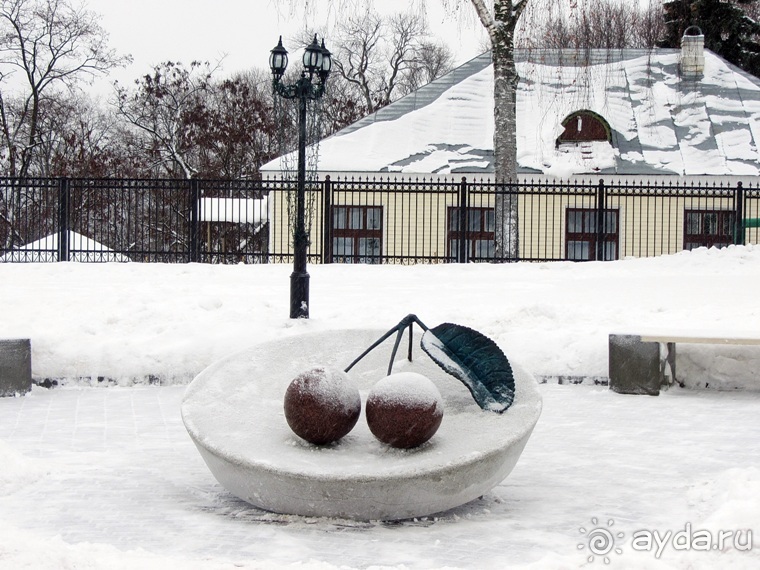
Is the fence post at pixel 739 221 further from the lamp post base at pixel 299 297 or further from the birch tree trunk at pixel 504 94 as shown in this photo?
the lamp post base at pixel 299 297

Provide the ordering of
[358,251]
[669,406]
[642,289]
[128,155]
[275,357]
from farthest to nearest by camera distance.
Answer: [128,155] → [358,251] → [642,289] → [669,406] → [275,357]

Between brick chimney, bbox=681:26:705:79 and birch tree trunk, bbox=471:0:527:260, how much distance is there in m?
11.8

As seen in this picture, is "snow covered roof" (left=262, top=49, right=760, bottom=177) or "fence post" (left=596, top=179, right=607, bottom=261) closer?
"fence post" (left=596, top=179, right=607, bottom=261)

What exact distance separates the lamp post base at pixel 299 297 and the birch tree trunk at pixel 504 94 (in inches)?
300

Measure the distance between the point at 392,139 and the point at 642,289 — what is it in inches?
563

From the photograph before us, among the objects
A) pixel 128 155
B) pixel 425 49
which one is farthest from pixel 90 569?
pixel 425 49

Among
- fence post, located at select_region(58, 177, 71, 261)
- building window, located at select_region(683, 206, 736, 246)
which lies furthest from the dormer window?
fence post, located at select_region(58, 177, 71, 261)

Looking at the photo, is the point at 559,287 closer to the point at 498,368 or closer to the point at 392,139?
the point at 498,368

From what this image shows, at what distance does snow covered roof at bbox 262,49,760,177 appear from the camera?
24109 mm

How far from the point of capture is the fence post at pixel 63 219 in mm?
16641

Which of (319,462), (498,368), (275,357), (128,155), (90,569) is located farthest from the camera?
(128,155)

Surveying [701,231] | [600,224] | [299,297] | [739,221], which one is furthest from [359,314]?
[701,231]

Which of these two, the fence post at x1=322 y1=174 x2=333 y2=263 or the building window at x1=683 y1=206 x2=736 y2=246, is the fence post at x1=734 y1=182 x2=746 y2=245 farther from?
the fence post at x1=322 y1=174 x2=333 y2=263

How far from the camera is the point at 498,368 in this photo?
16.5 feet
